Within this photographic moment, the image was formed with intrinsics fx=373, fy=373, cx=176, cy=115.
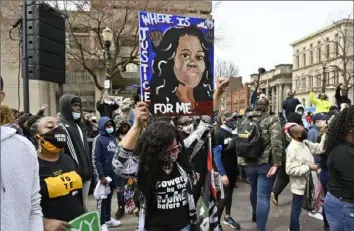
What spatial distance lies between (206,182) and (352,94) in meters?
61.2

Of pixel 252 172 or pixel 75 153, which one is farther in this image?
pixel 252 172

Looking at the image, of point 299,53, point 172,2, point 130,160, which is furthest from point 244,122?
point 299,53

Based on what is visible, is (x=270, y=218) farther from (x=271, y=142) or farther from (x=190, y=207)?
(x=190, y=207)

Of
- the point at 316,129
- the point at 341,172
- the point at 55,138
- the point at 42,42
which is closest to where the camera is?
the point at 55,138

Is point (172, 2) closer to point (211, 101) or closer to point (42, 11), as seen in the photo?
point (42, 11)

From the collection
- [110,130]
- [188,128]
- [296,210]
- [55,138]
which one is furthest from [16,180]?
[110,130]

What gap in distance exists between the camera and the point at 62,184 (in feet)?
10.1

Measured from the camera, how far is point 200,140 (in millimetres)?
3408

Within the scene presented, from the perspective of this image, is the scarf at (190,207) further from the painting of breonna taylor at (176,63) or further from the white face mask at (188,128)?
the white face mask at (188,128)

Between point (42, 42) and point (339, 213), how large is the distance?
4.86 meters

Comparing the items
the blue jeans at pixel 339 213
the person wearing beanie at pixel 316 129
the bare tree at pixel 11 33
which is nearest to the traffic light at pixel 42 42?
the blue jeans at pixel 339 213

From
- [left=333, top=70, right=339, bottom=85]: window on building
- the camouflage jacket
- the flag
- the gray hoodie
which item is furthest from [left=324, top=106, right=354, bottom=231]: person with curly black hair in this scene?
[left=333, top=70, right=339, bottom=85]: window on building

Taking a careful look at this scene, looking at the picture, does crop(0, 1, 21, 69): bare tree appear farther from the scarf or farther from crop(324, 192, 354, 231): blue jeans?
crop(324, 192, 354, 231): blue jeans

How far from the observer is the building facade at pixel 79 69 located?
18.1 meters
